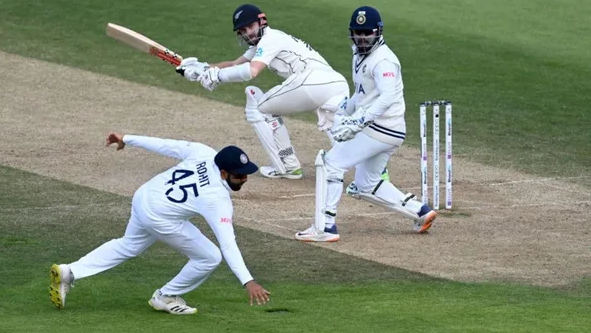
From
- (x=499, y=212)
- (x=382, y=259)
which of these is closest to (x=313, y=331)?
(x=382, y=259)

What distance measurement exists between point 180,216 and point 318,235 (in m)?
2.90

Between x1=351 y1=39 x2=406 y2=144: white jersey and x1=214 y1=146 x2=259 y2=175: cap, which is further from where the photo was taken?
x1=351 y1=39 x2=406 y2=144: white jersey

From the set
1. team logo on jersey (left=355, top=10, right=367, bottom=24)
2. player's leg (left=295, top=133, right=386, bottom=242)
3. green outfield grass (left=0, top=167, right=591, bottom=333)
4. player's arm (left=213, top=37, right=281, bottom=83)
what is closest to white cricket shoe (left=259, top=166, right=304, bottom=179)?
player's arm (left=213, top=37, right=281, bottom=83)

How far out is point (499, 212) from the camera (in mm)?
13953

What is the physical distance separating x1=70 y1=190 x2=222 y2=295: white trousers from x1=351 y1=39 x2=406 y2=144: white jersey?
2.78m

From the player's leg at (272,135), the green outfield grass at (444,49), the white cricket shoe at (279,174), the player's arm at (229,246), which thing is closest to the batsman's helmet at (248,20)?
the player's leg at (272,135)

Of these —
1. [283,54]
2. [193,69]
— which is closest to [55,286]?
[193,69]

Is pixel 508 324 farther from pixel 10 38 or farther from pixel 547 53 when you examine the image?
pixel 10 38

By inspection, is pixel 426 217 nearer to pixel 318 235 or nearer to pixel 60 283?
pixel 318 235

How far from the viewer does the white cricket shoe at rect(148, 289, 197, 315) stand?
1026cm

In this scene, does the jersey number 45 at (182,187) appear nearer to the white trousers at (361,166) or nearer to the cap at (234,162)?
the cap at (234,162)

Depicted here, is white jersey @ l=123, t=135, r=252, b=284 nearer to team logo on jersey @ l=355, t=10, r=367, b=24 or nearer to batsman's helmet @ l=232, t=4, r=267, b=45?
team logo on jersey @ l=355, t=10, r=367, b=24

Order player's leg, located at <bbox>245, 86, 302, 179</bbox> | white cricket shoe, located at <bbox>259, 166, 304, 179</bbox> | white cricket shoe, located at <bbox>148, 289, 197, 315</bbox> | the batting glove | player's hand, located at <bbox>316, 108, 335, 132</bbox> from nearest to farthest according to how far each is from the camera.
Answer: white cricket shoe, located at <bbox>148, 289, 197, 315</bbox>
the batting glove
player's hand, located at <bbox>316, 108, 335, 132</bbox>
player's leg, located at <bbox>245, 86, 302, 179</bbox>
white cricket shoe, located at <bbox>259, 166, 304, 179</bbox>

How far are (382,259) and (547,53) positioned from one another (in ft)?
33.0
